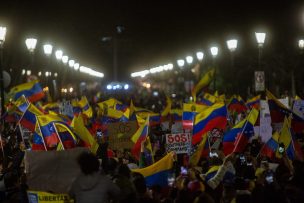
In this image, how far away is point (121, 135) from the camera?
14750mm

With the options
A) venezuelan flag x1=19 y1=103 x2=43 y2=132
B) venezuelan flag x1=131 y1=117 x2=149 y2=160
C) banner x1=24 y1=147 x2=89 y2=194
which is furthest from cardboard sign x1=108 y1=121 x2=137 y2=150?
banner x1=24 y1=147 x2=89 y2=194

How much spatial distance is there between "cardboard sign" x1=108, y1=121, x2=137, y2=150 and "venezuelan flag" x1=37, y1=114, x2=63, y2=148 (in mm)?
1317

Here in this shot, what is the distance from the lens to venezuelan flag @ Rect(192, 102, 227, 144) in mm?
14852

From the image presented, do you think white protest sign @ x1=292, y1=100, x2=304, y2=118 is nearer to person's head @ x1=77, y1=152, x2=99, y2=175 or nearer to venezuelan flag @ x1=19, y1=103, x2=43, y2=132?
venezuelan flag @ x1=19, y1=103, x2=43, y2=132

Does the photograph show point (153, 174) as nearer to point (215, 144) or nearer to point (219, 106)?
point (215, 144)

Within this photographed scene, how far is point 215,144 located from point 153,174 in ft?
13.3

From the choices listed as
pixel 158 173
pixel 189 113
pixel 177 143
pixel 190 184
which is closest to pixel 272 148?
pixel 177 143

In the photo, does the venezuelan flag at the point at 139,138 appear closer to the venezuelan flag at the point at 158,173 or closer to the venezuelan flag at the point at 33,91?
the venezuelan flag at the point at 158,173

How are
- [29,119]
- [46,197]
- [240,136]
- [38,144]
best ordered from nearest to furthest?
[46,197] < [240,136] < [38,144] < [29,119]

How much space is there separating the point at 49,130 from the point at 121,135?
5.59 ft

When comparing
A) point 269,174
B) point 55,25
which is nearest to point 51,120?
point 269,174

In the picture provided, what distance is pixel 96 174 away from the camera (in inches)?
309

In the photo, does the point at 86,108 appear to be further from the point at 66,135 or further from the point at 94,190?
the point at 94,190

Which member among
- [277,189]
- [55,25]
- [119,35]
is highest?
[119,35]
